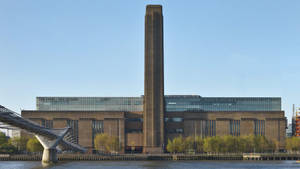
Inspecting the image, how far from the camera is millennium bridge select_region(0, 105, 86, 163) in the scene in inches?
4011

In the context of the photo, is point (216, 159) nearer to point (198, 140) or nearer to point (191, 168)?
point (198, 140)

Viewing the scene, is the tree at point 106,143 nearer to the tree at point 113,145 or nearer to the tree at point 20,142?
the tree at point 113,145

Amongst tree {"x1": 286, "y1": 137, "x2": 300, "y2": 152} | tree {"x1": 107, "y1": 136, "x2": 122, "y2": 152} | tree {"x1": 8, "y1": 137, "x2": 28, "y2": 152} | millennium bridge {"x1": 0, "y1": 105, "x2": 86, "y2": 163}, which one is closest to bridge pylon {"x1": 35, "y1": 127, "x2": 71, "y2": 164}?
millennium bridge {"x1": 0, "y1": 105, "x2": 86, "y2": 163}

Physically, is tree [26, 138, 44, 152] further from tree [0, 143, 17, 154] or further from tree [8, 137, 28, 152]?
tree [8, 137, 28, 152]

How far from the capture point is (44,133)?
5187 inches

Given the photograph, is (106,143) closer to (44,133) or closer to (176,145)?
(176,145)

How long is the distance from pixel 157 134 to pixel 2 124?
97.7 metres

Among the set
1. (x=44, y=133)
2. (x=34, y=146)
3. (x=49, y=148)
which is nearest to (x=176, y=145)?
(x=34, y=146)

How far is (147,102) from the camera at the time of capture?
655 ft

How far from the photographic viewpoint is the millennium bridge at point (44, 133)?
10188 centimetres

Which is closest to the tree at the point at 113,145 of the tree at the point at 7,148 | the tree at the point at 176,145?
the tree at the point at 176,145

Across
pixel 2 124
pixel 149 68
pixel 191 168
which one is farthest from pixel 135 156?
pixel 2 124

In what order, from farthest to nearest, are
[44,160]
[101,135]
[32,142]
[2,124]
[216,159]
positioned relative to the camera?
[101,135] < [32,142] < [216,159] < [44,160] < [2,124]

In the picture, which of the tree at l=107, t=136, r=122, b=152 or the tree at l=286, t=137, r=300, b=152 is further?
the tree at l=286, t=137, r=300, b=152
